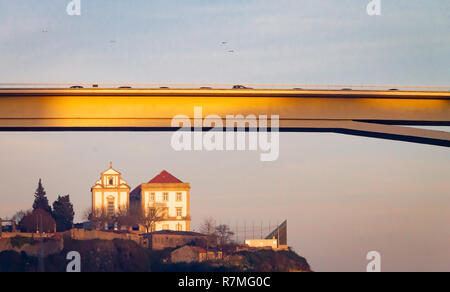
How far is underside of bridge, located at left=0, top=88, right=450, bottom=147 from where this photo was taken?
4672cm

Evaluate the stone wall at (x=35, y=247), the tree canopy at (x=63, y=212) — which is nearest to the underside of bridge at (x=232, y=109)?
the stone wall at (x=35, y=247)

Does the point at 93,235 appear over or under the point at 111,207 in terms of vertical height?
under

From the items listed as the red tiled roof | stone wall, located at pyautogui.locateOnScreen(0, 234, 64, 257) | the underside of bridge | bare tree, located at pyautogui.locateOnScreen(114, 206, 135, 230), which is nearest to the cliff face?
stone wall, located at pyautogui.locateOnScreen(0, 234, 64, 257)

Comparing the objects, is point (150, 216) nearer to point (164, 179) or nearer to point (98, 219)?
point (98, 219)

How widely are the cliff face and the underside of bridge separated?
25.3 m

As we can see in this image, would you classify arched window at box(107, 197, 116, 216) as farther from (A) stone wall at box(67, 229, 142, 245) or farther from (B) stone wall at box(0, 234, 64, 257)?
(B) stone wall at box(0, 234, 64, 257)

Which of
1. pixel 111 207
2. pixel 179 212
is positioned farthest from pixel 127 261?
pixel 179 212

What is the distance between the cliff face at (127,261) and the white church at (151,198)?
26019 millimetres

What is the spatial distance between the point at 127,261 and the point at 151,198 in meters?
37.5

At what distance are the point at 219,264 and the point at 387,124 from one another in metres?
31.9

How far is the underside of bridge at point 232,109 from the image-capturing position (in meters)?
46.7

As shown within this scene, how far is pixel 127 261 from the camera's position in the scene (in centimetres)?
7381

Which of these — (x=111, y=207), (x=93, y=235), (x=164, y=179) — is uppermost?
(x=164, y=179)

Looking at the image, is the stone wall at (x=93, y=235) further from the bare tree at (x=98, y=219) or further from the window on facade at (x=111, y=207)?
the window on facade at (x=111, y=207)
